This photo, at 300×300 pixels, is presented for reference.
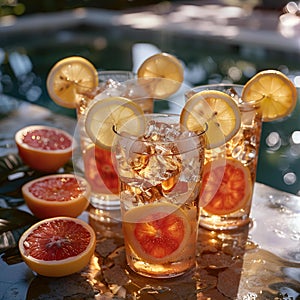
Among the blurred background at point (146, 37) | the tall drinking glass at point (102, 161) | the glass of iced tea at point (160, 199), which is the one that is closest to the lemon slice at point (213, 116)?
the glass of iced tea at point (160, 199)

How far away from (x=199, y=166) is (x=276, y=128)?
7.32 ft

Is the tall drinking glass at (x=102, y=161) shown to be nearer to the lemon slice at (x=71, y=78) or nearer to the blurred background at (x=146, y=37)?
the lemon slice at (x=71, y=78)

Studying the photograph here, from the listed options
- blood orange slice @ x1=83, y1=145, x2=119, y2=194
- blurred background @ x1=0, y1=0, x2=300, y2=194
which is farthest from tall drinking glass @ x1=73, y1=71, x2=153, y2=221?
blurred background @ x1=0, y1=0, x2=300, y2=194

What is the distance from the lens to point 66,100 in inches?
69.0

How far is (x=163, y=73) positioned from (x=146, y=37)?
572cm

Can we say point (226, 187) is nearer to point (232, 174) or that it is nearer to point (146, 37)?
point (232, 174)

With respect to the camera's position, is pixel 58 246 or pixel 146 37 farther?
pixel 146 37

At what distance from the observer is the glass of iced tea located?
1275 mm

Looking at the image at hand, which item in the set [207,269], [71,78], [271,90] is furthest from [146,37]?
[207,269]

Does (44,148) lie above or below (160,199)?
below

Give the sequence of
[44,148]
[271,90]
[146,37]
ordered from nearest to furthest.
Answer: [271,90] < [44,148] < [146,37]

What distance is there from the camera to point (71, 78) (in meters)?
1.72

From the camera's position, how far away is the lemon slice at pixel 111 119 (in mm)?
1347

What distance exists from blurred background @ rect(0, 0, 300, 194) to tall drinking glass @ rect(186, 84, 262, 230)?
2.55 meters
